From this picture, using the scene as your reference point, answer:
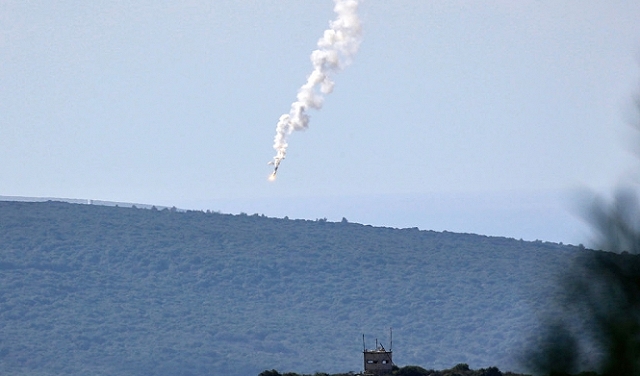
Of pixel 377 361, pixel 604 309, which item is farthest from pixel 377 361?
pixel 604 309

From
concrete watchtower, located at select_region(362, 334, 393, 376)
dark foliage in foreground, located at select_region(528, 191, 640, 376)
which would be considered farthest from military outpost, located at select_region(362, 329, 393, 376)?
dark foliage in foreground, located at select_region(528, 191, 640, 376)

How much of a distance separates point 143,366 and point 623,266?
163 m

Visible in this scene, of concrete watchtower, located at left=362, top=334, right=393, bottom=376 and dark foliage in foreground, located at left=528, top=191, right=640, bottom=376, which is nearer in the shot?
dark foliage in foreground, located at left=528, top=191, right=640, bottom=376

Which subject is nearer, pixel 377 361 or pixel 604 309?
pixel 604 309

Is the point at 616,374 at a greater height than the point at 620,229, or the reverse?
the point at 620,229

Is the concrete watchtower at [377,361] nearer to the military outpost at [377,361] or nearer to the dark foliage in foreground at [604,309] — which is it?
the military outpost at [377,361]

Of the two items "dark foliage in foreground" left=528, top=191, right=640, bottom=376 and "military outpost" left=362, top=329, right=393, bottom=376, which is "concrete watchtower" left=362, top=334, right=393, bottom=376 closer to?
"military outpost" left=362, top=329, right=393, bottom=376

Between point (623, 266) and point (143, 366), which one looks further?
point (143, 366)

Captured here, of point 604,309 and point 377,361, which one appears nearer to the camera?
point 604,309

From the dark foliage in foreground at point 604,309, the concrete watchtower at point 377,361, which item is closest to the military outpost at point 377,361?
the concrete watchtower at point 377,361

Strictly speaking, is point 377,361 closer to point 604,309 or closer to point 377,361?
point 377,361

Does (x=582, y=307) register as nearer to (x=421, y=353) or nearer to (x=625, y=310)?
(x=625, y=310)

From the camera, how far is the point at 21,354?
188m

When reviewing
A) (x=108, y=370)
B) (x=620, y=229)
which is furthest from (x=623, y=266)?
(x=108, y=370)
